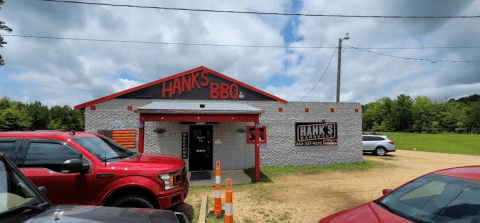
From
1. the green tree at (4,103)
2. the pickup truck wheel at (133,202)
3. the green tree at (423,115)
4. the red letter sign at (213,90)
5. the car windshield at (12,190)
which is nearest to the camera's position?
the car windshield at (12,190)

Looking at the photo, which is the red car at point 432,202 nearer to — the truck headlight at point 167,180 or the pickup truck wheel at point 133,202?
the truck headlight at point 167,180

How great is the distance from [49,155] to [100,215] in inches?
110

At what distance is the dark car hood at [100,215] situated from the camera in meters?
1.93

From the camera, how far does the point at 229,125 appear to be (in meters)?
12.1

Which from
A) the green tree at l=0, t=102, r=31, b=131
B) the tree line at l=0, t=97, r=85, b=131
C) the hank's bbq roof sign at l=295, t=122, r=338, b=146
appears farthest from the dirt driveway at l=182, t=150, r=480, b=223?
the tree line at l=0, t=97, r=85, b=131

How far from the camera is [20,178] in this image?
2.37m

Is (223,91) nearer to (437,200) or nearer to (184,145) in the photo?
(184,145)

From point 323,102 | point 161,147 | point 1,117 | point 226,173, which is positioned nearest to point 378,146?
point 323,102

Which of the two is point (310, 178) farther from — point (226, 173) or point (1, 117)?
point (1, 117)

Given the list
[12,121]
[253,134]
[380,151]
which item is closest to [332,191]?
[253,134]

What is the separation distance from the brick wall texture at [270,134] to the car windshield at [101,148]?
644 cm

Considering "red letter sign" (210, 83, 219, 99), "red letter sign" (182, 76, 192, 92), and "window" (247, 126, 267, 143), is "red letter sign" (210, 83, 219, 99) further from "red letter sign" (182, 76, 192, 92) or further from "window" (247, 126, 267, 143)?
"window" (247, 126, 267, 143)

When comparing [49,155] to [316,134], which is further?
[316,134]

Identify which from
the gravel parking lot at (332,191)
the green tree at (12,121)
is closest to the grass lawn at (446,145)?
the gravel parking lot at (332,191)
